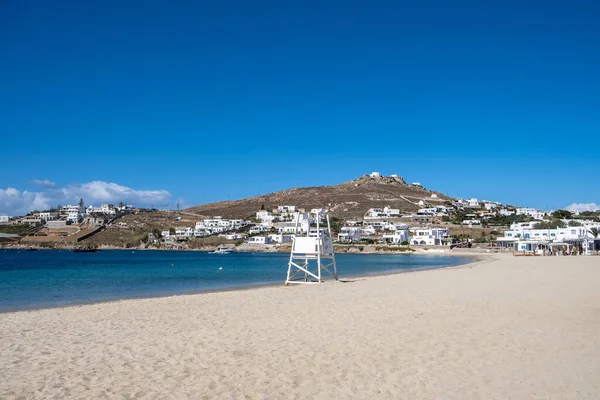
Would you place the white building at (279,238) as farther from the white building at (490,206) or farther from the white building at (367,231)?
the white building at (490,206)

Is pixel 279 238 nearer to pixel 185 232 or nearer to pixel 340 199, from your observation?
pixel 185 232

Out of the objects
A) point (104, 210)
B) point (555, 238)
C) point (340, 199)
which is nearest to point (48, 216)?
point (104, 210)

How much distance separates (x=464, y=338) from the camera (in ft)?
30.8

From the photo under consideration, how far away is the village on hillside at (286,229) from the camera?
94.7m

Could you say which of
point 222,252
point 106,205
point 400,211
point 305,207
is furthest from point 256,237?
point 106,205

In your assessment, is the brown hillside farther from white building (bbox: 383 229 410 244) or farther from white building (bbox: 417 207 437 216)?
white building (bbox: 383 229 410 244)

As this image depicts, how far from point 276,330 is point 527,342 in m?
4.80

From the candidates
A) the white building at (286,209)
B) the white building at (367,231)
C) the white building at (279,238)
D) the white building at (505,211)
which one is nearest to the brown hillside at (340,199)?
the white building at (286,209)

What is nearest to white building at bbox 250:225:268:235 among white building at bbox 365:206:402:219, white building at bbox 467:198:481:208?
white building at bbox 365:206:402:219

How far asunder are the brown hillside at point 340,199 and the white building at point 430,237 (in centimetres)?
4148

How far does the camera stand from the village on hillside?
311 ft

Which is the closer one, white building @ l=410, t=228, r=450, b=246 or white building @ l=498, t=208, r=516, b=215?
white building @ l=410, t=228, r=450, b=246

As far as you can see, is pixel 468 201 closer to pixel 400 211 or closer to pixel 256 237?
pixel 400 211

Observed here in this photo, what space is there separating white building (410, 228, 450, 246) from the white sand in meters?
85.6
